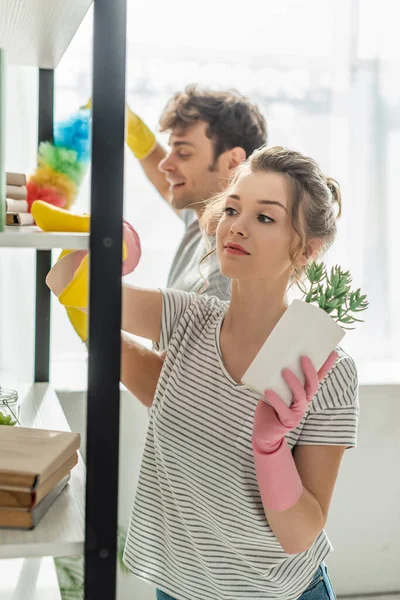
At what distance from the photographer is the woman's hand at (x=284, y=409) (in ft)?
2.97

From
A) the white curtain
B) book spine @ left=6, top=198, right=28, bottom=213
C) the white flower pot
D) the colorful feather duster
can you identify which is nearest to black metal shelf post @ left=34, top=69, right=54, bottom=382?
the colorful feather duster

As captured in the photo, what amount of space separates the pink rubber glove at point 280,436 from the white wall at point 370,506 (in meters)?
1.32

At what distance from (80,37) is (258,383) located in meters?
1.65

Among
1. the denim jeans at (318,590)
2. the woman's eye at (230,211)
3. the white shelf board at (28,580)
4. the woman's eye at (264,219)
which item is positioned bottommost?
the denim jeans at (318,590)

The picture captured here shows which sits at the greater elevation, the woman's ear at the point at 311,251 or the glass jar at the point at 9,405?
the woman's ear at the point at 311,251

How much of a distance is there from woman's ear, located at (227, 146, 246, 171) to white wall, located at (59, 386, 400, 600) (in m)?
0.94

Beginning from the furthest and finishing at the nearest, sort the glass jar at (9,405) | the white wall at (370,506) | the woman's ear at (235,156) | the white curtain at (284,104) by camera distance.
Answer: the white wall at (370,506) → the white curtain at (284,104) → the woman's ear at (235,156) → the glass jar at (9,405)

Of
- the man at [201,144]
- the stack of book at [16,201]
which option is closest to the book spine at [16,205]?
the stack of book at [16,201]

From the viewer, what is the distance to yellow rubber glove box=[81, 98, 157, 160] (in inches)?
69.8

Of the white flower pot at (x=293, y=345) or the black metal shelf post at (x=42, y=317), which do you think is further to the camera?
the black metal shelf post at (x=42, y=317)

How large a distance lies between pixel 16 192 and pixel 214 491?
0.53 meters

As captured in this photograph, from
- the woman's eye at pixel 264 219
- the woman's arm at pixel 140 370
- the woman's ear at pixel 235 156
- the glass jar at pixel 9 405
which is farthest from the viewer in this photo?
the woman's ear at pixel 235 156

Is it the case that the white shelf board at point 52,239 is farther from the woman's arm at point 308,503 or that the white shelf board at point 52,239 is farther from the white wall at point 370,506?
the white wall at point 370,506

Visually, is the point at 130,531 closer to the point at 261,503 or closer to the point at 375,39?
the point at 261,503
